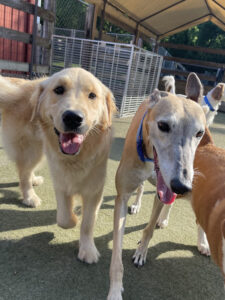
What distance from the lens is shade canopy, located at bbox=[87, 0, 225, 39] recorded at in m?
7.87

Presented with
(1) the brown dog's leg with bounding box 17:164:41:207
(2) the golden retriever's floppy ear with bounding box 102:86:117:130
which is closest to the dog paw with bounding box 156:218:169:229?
(2) the golden retriever's floppy ear with bounding box 102:86:117:130

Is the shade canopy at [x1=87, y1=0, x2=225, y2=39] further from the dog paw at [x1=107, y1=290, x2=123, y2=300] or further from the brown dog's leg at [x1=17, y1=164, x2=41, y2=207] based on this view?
the dog paw at [x1=107, y1=290, x2=123, y2=300]

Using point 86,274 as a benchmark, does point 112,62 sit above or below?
above

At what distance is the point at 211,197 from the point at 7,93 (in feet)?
6.52

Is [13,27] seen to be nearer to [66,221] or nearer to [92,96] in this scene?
[92,96]

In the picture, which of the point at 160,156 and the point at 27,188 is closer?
the point at 160,156

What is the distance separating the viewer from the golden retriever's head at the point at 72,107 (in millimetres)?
1567

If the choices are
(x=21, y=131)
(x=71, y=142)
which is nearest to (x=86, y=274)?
(x=71, y=142)

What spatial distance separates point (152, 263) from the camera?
1.93 meters

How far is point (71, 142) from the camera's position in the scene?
1.69 m

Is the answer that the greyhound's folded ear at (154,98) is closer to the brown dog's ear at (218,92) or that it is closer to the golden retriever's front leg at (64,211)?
the golden retriever's front leg at (64,211)

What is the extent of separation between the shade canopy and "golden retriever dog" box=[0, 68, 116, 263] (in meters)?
5.96

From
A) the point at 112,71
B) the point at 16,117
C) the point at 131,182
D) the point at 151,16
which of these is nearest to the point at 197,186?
the point at 131,182

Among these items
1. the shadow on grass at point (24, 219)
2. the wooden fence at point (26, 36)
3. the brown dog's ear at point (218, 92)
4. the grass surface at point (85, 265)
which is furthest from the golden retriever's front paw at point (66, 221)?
the wooden fence at point (26, 36)
